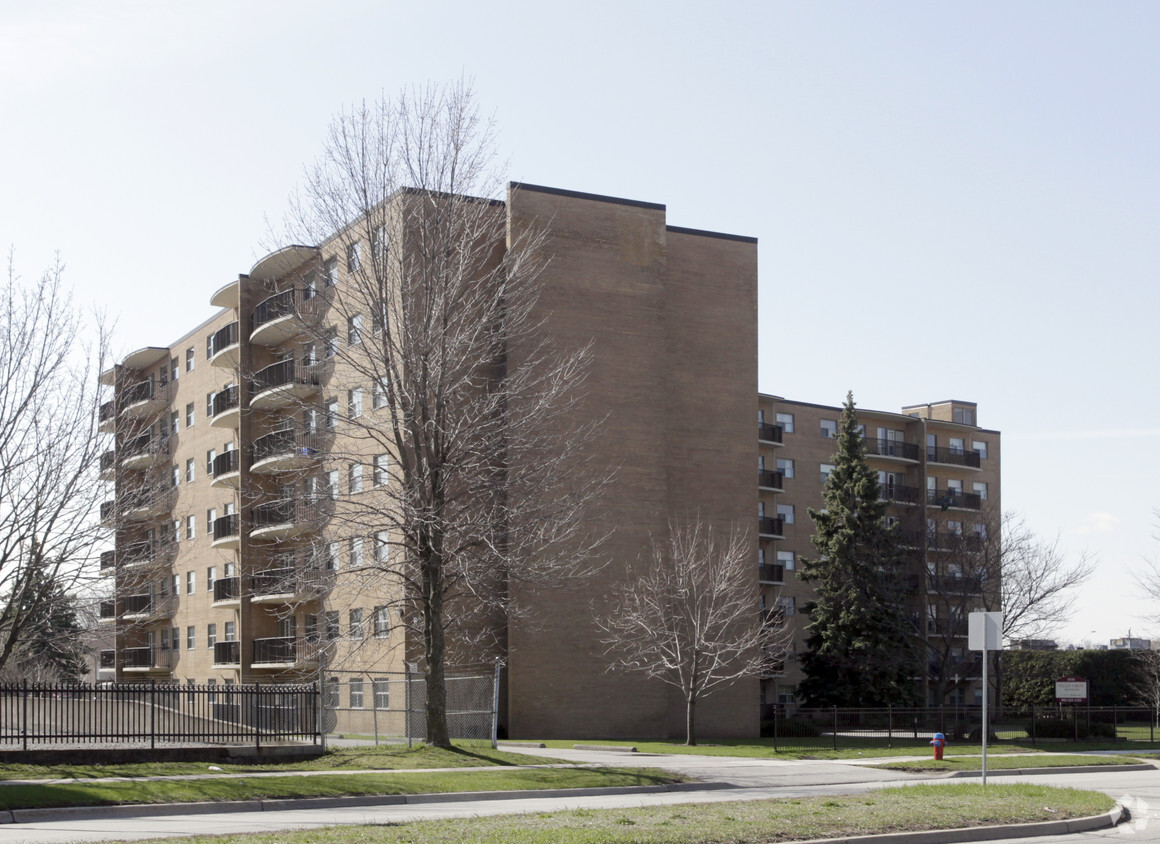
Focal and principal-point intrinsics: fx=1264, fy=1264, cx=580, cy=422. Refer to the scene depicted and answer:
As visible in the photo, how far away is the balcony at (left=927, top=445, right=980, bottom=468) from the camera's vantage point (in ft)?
245

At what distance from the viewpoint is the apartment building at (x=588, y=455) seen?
42.0 metres

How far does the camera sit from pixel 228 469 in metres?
53.6

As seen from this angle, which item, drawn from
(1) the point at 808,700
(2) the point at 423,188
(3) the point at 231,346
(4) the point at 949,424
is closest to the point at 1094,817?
(2) the point at 423,188

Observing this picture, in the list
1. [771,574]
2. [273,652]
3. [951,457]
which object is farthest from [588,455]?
[951,457]

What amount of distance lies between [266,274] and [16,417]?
28.1 m

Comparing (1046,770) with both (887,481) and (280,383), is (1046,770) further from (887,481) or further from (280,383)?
(887,481)

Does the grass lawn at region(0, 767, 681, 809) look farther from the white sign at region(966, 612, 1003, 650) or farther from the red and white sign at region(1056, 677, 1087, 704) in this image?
the red and white sign at region(1056, 677, 1087, 704)

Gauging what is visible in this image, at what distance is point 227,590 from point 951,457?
43.1 meters

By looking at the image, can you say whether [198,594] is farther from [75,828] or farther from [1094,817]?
[1094,817]

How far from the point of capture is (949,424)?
75.4 metres

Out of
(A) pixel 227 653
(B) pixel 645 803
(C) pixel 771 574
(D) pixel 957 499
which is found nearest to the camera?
(B) pixel 645 803

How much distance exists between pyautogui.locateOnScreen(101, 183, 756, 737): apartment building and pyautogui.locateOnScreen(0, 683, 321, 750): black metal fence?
24.5 ft

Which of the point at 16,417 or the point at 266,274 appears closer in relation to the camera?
the point at 16,417

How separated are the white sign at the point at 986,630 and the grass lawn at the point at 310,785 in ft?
20.2
